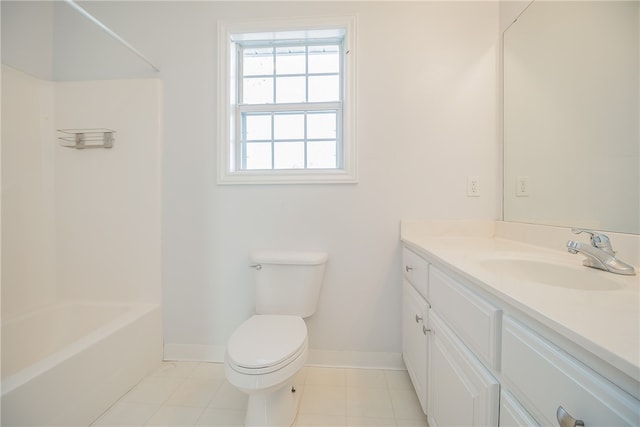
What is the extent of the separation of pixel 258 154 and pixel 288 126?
281 mm

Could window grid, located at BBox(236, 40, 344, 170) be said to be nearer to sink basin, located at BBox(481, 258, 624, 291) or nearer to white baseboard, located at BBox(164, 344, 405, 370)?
sink basin, located at BBox(481, 258, 624, 291)

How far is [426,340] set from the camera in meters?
1.04

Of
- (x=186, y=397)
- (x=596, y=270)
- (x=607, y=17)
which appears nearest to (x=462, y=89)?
(x=607, y=17)

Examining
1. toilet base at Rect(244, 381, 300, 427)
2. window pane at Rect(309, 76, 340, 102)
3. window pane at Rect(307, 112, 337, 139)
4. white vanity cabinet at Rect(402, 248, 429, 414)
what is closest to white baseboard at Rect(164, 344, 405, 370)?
white vanity cabinet at Rect(402, 248, 429, 414)

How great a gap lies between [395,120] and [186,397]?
1.93 metres

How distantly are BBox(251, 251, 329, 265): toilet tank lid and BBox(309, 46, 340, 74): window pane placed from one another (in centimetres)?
123

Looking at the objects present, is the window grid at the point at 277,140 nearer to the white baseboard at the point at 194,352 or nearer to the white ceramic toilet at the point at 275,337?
the white ceramic toilet at the point at 275,337

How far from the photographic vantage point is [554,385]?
44 centimetres

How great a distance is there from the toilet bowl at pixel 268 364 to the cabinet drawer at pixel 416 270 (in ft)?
1.91

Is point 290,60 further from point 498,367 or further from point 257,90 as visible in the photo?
point 498,367

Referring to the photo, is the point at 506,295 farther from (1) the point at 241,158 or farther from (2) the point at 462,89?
(1) the point at 241,158

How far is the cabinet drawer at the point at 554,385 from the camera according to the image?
348mm

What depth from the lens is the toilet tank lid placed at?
1.38 m

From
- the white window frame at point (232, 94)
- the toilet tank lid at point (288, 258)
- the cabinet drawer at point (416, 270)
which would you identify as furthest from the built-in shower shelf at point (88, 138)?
the cabinet drawer at point (416, 270)
